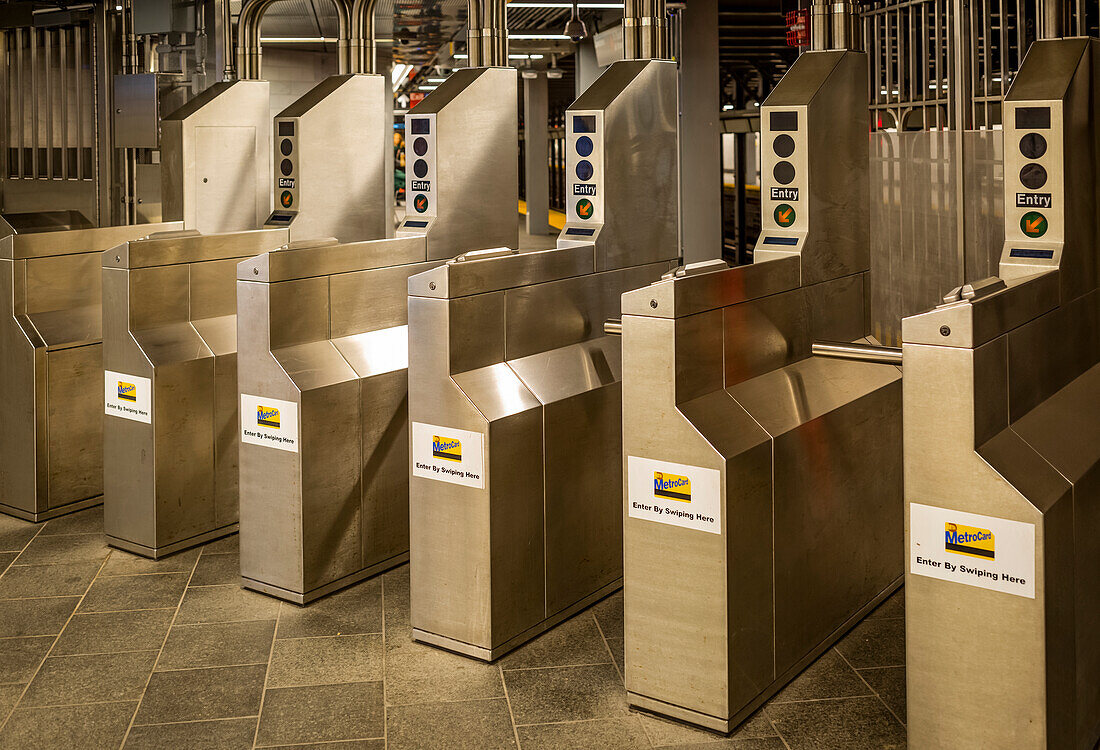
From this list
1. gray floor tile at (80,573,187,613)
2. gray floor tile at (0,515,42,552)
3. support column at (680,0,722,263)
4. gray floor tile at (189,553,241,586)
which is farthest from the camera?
support column at (680,0,722,263)

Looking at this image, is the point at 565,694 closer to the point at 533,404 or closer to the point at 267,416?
the point at 533,404

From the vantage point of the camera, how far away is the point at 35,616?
4.30 metres

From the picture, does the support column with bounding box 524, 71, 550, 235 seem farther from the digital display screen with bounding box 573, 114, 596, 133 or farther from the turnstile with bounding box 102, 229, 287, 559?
Answer: the digital display screen with bounding box 573, 114, 596, 133

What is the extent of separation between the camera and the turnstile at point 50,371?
209 inches

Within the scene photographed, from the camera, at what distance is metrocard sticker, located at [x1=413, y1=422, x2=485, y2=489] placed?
3713 millimetres

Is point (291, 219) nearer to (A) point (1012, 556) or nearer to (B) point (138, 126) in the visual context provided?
(B) point (138, 126)

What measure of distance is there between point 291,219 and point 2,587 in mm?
2014

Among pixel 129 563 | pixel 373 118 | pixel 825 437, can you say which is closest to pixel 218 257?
pixel 373 118

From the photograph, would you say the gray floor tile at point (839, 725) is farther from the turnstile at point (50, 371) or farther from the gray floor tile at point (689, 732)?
the turnstile at point (50, 371)

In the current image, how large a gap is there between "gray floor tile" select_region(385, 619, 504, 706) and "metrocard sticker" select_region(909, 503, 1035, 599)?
1.46 m

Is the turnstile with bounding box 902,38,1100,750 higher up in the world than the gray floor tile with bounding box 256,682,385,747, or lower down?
higher up

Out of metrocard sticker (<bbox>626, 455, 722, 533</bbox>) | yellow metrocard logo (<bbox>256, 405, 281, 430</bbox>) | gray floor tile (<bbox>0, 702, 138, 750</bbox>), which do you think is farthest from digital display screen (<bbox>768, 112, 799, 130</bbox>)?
gray floor tile (<bbox>0, 702, 138, 750</bbox>)

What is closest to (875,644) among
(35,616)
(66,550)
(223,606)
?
(223,606)

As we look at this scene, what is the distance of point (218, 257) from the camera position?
5.08 m
